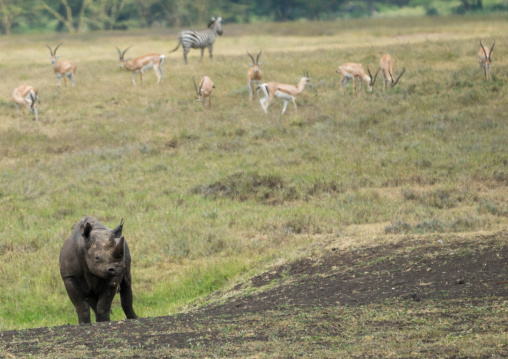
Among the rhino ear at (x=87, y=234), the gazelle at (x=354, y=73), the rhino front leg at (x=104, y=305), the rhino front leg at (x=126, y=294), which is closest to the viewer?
the rhino ear at (x=87, y=234)

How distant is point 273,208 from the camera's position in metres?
14.4

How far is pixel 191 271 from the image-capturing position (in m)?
11.0

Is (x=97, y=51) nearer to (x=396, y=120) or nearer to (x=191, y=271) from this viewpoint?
(x=396, y=120)

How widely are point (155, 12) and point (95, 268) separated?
242 feet

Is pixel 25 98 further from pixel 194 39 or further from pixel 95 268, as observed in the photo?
pixel 95 268

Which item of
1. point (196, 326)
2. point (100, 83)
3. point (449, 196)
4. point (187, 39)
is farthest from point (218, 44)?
point (196, 326)

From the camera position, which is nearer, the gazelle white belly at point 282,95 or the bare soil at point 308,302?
the bare soil at point 308,302

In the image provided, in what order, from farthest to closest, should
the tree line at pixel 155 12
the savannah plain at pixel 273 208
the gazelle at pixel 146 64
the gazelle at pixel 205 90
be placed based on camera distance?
1. the tree line at pixel 155 12
2. the gazelle at pixel 146 64
3. the gazelle at pixel 205 90
4. the savannah plain at pixel 273 208

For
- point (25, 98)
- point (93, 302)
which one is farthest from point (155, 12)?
point (93, 302)

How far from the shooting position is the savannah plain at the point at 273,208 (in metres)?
6.30

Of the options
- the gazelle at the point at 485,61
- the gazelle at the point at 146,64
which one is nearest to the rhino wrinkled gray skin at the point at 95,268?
the gazelle at the point at 485,61

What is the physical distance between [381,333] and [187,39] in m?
31.1

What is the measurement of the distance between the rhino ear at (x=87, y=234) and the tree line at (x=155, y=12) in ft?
222

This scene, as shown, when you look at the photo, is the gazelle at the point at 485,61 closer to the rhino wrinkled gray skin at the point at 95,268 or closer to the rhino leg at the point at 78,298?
the rhino wrinkled gray skin at the point at 95,268
